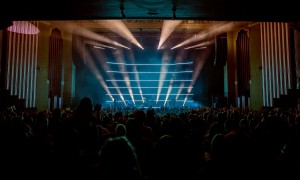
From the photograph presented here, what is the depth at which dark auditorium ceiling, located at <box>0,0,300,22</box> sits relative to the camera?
26.9ft

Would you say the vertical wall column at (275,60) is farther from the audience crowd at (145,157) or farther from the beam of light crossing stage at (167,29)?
the audience crowd at (145,157)

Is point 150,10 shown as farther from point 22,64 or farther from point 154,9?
point 22,64

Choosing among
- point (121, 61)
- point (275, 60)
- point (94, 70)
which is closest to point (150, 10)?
point (275, 60)

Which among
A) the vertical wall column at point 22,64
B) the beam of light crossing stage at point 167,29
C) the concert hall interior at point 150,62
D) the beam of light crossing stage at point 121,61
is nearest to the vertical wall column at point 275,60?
the concert hall interior at point 150,62

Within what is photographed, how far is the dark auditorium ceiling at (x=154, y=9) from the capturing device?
8.20 meters

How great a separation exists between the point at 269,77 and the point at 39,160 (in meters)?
18.6

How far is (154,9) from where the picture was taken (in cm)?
900

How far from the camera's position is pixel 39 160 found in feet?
10.6

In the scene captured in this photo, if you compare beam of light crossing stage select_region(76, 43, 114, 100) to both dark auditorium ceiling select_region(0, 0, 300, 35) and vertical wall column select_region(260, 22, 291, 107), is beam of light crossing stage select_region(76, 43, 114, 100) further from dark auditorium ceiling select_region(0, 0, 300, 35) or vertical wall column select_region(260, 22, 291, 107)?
dark auditorium ceiling select_region(0, 0, 300, 35)

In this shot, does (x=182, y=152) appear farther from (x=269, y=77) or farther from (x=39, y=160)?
(x=269, y=77)

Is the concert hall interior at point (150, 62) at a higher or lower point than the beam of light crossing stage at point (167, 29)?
lower

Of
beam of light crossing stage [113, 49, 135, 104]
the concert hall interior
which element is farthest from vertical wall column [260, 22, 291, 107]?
beam of light crossing stage [113, 49, 135, 104]

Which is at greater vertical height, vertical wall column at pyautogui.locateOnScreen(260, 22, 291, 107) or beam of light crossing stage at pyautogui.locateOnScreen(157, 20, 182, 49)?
beam of light crossing stage at pyautogui.locateOnScreen(157, 20, 182, 49)

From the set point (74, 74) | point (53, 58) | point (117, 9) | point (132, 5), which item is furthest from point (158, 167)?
point (74, 74)
